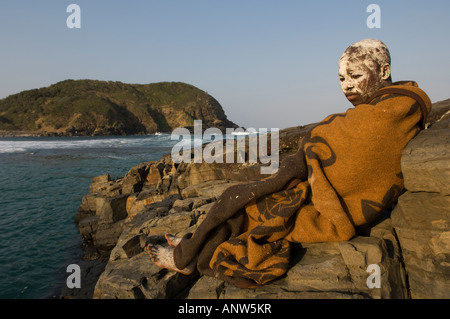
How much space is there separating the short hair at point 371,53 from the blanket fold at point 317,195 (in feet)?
0.86

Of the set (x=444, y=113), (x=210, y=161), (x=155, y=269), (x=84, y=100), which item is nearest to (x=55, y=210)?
(x=210, y=161)

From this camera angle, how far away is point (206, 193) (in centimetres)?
520

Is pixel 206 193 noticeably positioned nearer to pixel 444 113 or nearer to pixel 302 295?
pixel 302 295

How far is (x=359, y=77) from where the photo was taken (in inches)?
85.2

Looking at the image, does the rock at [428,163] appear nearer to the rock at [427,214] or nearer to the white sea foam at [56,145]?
the rock at [427,214]

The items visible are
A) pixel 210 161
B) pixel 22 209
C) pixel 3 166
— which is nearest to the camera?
pixel 210 161

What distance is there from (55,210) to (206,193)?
24.5ft

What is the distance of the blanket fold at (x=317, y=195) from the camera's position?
6.32 ft

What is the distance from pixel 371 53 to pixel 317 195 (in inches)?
47.7

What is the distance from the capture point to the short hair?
6.87 feet
